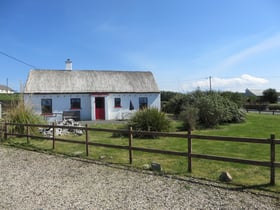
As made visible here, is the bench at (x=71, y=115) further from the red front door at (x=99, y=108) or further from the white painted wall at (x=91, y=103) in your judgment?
the red front door at (x=99, y=108)

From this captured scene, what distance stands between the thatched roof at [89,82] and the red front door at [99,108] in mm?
851

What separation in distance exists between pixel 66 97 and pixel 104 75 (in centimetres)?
498

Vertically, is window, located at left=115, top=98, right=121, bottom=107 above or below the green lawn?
above

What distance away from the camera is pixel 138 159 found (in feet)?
26.1

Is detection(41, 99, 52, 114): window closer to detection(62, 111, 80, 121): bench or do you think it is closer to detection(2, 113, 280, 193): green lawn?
detection(62, 111, 80, 121): bench

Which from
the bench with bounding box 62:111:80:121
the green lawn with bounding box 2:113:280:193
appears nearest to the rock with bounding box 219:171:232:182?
the green lawn with bounding box 2:113:280:193

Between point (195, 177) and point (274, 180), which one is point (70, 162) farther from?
point (274, 180)

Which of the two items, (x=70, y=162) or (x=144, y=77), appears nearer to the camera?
(x=70, y=162)

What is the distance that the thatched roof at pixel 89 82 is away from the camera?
23.3 metres

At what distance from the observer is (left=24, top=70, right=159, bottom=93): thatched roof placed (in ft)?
76.4

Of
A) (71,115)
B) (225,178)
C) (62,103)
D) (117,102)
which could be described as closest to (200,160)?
(225,178)

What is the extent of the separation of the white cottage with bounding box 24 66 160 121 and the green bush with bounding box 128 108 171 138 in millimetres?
10079

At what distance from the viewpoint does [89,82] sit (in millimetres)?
25188

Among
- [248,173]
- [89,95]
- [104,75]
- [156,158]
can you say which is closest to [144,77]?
[104,75]
